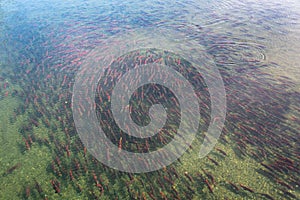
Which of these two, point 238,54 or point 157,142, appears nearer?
point 157,142

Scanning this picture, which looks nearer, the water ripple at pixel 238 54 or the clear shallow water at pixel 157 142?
the clear shallow water at pixel 157 142

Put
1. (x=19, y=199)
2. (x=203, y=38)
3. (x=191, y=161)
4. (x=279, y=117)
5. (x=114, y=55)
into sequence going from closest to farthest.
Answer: (x=19, y=199) < (x=191, y=161) < (x=279, y=117) < (x=114, y=55) < (x=203, y=38)

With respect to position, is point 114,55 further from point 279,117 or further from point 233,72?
point 279,117

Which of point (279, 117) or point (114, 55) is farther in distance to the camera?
point (114, 55)

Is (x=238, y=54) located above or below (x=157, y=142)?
above

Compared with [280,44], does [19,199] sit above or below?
below

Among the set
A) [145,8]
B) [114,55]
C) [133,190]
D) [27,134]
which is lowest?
[133,190]

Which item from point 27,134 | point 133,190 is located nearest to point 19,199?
point 27,134

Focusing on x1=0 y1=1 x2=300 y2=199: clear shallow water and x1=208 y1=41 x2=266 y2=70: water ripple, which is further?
x1=208 y1=41 x2=266 y2=70: water ripple
